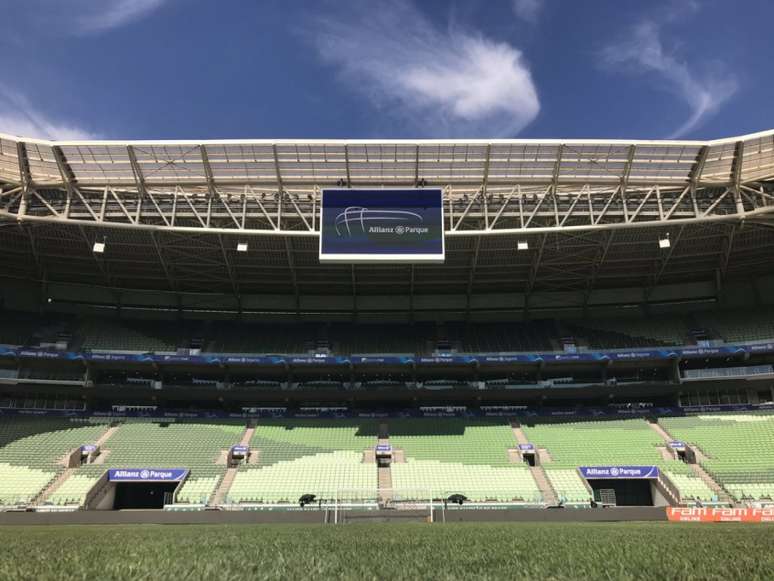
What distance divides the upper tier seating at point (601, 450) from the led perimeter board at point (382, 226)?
14.9 meters

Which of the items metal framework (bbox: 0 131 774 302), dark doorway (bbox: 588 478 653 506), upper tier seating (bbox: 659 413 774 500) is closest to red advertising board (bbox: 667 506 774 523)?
upper tier seating (bbox: 659 413 774 500)

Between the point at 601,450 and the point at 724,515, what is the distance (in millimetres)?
10646

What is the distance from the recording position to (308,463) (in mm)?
32688

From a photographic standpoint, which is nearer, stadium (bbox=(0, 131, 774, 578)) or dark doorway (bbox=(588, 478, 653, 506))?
stadium (bbox=(0, 131, 774, 578))

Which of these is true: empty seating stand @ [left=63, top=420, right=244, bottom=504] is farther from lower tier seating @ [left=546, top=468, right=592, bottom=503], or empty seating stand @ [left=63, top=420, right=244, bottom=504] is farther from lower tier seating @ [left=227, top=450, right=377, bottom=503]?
lower tier seating @ [left=546, top=468, right=592, bottom=503]

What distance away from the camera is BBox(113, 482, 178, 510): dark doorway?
108ft

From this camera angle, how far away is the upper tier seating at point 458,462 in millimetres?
29562

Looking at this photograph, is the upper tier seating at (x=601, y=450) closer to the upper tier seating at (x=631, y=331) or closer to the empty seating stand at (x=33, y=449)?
the upper tier seating at (x=631, y=331)

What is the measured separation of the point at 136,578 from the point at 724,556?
5441mm

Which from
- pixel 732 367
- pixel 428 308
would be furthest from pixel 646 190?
pixel 428 308

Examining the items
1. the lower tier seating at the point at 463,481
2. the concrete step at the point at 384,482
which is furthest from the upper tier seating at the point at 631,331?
the concrete step at the point at 384,482

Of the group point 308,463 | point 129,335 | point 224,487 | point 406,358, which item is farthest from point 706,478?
point 129,335

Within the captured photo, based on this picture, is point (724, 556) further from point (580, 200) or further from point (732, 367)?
point (732, 367)

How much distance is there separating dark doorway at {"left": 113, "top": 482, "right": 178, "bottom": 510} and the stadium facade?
206 mm
